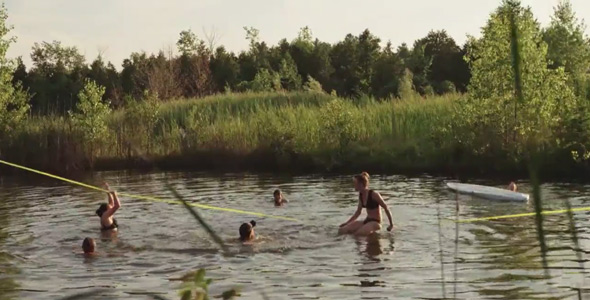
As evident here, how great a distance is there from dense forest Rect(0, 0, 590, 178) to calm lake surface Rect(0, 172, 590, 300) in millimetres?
2425

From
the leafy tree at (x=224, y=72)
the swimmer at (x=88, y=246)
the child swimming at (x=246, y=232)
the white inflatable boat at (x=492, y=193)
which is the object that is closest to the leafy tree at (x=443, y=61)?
the leafy tree at (x=224, y=72)

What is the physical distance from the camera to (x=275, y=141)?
1240 inches

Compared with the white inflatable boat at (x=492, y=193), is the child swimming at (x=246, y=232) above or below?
below

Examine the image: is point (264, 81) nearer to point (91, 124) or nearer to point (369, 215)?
point (91, 124)

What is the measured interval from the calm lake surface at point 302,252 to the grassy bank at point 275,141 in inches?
266

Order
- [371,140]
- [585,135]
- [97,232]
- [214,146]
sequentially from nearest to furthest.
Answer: [97,232] → [585,135] → [371,140] → [214,146]

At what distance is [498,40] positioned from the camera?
24.7 meters

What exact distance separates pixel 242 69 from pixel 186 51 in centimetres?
569

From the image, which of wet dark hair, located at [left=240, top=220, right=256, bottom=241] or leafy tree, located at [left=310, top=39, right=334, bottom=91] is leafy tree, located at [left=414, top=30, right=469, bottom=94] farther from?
wet dark hair, located at [left=240, top=220, right=256, bottom=241]

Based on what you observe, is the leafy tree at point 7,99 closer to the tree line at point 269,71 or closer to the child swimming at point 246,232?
the tree line at point 269,71

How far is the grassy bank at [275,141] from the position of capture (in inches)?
1117

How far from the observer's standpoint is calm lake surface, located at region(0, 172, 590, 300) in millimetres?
10641

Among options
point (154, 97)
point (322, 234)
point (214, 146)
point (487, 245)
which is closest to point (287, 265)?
point (322, 234)

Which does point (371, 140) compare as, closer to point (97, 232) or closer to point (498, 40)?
point (498, 40)
